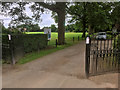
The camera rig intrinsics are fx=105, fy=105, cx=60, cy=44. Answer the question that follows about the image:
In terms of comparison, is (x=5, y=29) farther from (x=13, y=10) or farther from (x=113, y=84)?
(x=113, y=84)

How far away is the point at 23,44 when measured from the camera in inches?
302

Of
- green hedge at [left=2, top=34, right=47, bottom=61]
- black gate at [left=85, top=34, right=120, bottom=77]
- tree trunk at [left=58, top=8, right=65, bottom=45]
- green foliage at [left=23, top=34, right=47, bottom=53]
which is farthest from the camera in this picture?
tree trunk at [left=58, top=8, right=65, bottom=45]

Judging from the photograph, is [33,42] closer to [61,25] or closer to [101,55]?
[61,25]

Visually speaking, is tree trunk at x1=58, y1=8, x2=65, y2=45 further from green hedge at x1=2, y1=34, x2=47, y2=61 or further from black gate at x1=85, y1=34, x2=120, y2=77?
black gate at x1=85, y1=34, x2=120, y2=77

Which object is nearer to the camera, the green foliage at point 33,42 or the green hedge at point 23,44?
the green hedge at point 23,44

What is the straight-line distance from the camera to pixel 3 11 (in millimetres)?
9312

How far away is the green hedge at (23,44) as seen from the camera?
6.28m

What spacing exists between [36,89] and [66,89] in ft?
3.15

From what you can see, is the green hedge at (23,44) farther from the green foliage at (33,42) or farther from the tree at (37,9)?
the tree at (37,9)

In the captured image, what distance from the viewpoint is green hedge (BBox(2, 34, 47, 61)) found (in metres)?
6.28

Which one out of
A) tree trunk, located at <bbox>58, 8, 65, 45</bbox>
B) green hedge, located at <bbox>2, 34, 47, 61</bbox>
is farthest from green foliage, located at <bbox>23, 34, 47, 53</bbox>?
tree trunk, located at <bbox>58, 8, 65, 45</bbox>

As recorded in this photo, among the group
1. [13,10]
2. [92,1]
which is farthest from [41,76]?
[92,1]

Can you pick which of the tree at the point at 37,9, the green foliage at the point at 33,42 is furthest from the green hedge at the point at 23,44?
the tree at the point at 37,9

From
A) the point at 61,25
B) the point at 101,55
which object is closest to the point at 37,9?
the point at 61,25
